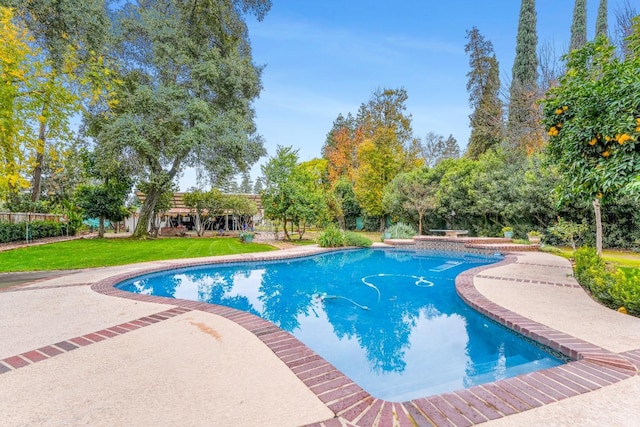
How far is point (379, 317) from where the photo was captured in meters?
6.19

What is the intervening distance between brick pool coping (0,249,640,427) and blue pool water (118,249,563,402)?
17.6 inches

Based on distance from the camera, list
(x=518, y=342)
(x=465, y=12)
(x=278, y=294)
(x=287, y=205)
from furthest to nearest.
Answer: (x=287, y=205) < (x=465, y=12) < (x=278, y=294) < (x=518, y=342)

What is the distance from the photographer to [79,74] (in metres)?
6.55

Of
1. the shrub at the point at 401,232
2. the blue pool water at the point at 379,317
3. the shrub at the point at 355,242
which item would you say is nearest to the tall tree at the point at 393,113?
the shrub at the point at 401,232

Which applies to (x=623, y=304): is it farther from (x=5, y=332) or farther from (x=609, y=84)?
(x=5, y=332)

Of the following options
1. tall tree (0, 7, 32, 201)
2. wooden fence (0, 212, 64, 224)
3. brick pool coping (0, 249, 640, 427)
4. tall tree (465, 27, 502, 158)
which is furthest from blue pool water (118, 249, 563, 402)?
tall tree (465, 27, 502, 158)

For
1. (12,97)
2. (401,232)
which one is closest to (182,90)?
(12,97)

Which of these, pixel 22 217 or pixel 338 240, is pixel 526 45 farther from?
pixel 22 217

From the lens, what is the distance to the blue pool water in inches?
157

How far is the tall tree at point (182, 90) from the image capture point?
1708 cm

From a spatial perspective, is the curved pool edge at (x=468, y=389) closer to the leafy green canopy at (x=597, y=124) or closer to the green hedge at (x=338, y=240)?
the leafy green canopy at (x=597, y=124)

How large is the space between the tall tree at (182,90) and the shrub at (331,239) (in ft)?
22.6

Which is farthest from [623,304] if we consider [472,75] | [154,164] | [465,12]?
[472,75]

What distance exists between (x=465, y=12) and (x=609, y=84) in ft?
45.0
